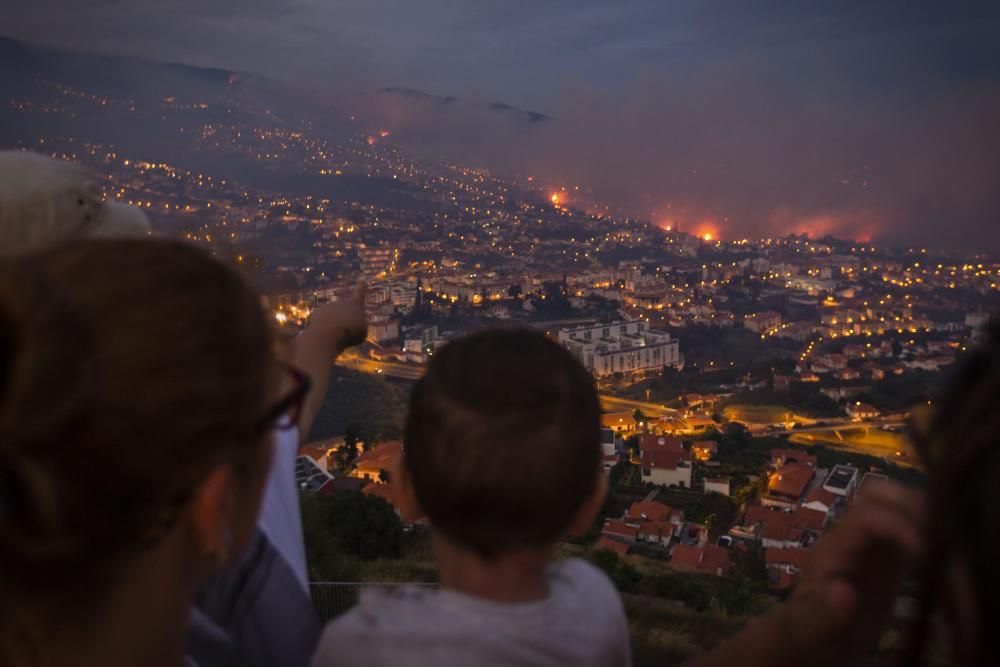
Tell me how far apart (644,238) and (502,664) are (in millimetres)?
31966

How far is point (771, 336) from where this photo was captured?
17594 mm

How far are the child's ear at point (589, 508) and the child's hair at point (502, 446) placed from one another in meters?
0.02

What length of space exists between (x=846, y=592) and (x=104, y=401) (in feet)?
2.19

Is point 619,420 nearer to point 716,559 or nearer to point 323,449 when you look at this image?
point 323,449

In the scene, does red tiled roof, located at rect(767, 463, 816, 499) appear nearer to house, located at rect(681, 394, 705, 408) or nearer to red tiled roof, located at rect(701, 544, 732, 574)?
red tiled roof, located at rect(701, 544, 732, 574)

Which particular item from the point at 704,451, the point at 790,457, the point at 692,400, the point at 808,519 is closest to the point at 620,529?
the point at 808,519

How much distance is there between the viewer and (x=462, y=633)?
0.74 metres

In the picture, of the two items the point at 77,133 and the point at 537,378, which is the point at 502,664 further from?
the point at 77,133

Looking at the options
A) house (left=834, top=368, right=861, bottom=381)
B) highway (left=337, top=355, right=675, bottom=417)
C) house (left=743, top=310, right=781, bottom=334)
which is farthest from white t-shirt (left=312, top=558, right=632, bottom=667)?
house (left=743, top=310, right=781, bottom=334)

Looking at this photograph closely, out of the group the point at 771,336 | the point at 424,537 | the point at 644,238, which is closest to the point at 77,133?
the point at 644,238

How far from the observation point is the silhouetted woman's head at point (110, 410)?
1.48ft

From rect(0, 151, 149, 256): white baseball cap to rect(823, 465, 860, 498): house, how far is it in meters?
7.37

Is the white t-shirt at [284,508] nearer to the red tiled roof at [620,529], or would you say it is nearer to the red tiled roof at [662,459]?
the red tiled roof at [620,529]

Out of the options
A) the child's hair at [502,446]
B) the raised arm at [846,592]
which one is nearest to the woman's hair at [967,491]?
the raised arm at [846,592]
